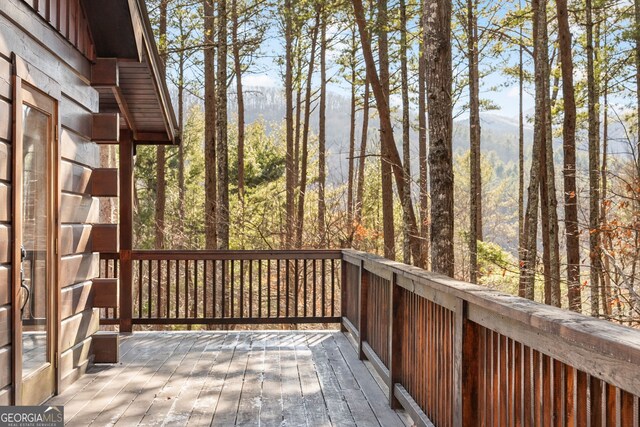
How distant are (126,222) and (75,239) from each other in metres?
2.21

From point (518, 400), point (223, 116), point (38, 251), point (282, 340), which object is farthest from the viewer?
point (223, 116)

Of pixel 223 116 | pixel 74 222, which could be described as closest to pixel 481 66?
pixel 223 116

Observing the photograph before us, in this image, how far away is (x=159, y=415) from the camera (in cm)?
436

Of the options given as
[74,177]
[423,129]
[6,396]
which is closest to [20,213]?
[6,396]

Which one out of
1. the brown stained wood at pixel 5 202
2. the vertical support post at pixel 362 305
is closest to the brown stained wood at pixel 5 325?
the brown stained wood at pixel 5 202

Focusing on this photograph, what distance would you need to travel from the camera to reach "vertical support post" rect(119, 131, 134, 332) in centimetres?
752

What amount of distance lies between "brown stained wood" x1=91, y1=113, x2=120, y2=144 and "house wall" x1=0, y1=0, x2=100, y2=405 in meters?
0.08

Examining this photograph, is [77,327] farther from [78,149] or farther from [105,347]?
[78,149]

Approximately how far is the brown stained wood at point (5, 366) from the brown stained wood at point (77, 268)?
1.09 metres

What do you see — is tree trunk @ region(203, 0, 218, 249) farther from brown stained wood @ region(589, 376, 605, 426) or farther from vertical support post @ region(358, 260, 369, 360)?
brown stained wood @ region(589, 376, 605, 426)

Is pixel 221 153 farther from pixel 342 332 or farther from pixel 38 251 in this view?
pixel 38 251

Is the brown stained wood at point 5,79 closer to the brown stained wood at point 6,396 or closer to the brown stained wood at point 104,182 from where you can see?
the brown stained wood at point 6,396

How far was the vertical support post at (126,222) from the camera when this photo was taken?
24.7 feet

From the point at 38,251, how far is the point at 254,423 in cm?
194
